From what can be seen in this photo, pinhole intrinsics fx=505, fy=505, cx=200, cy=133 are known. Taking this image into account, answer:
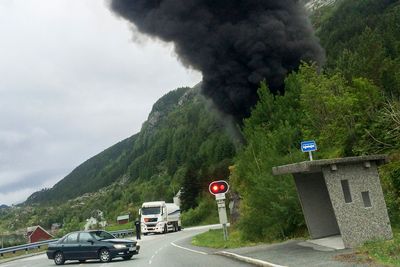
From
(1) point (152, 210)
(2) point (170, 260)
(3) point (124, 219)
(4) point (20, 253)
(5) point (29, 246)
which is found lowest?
(2) point (170, 260)

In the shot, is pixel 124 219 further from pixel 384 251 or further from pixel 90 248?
pixel 384 251

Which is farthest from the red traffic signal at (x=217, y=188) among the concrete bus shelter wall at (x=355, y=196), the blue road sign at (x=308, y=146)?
the blue road sign at (x=308, y=146)

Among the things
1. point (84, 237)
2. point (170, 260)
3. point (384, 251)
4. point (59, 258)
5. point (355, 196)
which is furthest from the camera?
point (84, 237)

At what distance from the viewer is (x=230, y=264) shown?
13.7 metres

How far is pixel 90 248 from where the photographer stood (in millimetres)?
20125

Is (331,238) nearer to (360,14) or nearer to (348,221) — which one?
(348,221)

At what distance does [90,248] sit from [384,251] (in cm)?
1232

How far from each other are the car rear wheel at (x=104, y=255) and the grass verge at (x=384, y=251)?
10418 millimetres

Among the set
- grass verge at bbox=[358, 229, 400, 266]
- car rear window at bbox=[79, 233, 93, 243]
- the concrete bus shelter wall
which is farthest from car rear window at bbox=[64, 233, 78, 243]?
grass verge at bbox=[358, 229, 400, 266]

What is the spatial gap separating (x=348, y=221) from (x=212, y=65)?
28215 millimetres

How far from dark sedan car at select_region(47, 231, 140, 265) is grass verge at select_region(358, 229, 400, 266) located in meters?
10.1

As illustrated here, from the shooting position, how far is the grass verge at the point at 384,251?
1011 centimetres

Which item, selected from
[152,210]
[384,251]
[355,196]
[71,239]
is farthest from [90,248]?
[152,210]

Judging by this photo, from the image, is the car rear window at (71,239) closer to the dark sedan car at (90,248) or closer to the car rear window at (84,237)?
the dark sedan car at (90,248)
